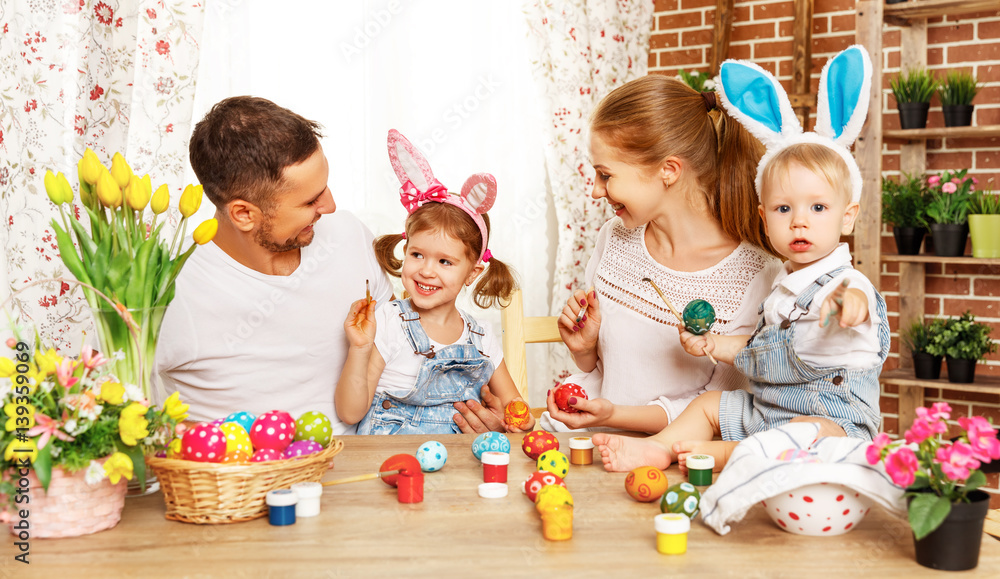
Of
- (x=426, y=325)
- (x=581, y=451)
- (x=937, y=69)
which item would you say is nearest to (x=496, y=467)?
(x=581, y=451)

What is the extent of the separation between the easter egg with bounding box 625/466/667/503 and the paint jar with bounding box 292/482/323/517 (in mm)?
478

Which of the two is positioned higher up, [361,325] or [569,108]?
[569,108]

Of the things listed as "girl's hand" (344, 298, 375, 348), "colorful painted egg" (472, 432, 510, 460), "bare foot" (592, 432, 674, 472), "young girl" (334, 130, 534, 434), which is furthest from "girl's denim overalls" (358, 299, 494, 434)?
"bare foot" (592, 432, 674, 472)

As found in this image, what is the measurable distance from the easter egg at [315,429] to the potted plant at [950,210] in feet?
9.65

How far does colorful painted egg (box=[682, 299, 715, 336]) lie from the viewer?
1.65 m

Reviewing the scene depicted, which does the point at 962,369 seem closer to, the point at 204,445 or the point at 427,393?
the point at 427,393

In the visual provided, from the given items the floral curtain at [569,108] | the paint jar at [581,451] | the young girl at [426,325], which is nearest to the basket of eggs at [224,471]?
the paint jar at [581,451]

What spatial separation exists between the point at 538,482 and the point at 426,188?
987 mm

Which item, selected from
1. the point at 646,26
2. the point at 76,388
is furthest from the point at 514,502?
the point at 646,26

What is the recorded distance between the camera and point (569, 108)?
12.2ft

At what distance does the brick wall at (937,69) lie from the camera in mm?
3496

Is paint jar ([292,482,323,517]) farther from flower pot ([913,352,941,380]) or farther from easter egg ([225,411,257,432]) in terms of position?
flower pot ([913,352,941,380])

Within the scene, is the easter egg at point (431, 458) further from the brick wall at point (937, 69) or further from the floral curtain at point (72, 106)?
the brick wall at point (937, 69)

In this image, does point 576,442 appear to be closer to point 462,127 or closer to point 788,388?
point 788,388
